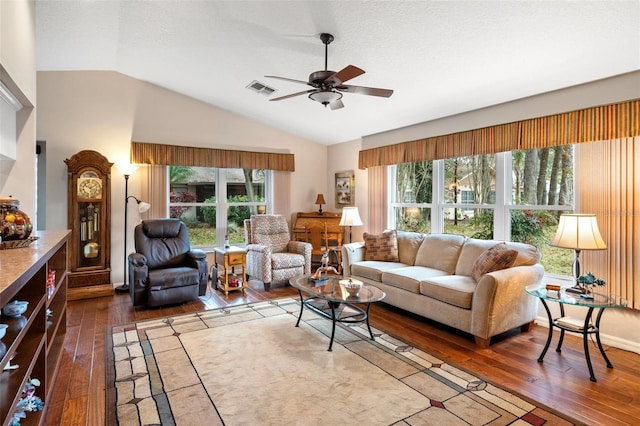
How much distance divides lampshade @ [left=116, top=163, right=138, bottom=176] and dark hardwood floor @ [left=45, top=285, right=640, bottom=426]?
1936 millimetres

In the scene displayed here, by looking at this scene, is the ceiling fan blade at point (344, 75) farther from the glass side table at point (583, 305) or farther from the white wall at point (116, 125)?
the white wall at point (116, 125)

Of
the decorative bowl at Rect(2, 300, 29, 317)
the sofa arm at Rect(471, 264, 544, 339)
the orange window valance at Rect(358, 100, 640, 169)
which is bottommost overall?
the sofa arm at Rect(471, 264, 544, 339)

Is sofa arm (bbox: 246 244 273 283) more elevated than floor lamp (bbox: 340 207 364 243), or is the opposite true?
floor lamp (bbox: 340 207 364 243)

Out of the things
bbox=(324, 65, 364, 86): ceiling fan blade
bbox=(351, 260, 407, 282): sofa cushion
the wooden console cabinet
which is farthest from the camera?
bbox=(351, 260, 407, 282): sofa cushion

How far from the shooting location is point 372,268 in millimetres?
4363

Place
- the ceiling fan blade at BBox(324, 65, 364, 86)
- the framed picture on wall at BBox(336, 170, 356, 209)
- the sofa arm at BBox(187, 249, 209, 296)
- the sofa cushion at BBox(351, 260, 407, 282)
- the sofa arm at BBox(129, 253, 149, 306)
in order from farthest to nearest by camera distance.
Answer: the framed picture on wall at BBox(336, 170, 356, 209) < the sofa arm at BBox(187, 249, 209, 296) < the sofa cushion at BBox(351, 260, 407, 282) < the sofa arm at BBox(129, 253, 149, 306) < the ceiling fan blade at BBox(324, 65, 364, 86)

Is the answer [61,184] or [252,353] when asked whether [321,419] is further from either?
[61,184]

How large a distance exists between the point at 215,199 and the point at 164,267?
1.74m

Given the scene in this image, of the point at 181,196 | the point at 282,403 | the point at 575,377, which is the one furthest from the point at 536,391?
the point at 181,196

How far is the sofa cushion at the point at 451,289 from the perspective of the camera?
3229mm

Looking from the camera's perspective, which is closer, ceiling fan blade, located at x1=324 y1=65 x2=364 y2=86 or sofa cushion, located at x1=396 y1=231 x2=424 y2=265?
ceiling fan blade, located at x1=324 y1=65 x2=364 y2=86

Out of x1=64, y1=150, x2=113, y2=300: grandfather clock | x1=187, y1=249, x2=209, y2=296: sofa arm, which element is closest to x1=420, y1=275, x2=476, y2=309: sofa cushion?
x1=187, y1=249, x2=209, y2=296: sofa arm

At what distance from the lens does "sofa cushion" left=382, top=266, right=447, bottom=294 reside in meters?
3.74

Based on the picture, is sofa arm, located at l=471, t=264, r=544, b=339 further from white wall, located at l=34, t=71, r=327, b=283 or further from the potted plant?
white wall, located at l=34, t=71, r=327, b=283
